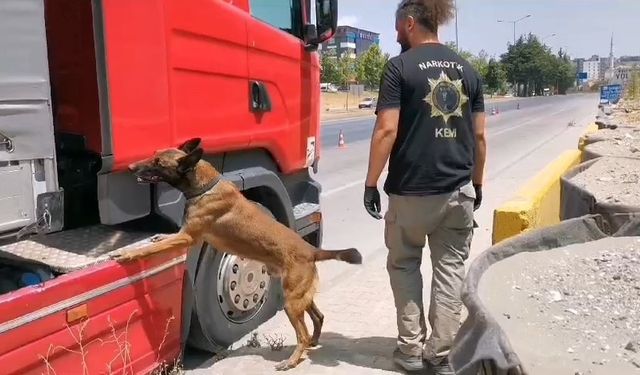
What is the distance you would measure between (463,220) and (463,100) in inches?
27.5

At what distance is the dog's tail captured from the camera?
409cm

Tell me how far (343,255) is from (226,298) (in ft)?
2.82

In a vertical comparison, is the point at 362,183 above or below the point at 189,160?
below

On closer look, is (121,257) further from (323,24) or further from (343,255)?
(323,24)

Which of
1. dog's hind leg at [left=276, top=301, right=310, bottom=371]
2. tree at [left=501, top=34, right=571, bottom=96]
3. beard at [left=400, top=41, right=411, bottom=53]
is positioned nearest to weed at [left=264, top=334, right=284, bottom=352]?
dog's hind leg at [left=276, top=301, right=310, bottom=371]

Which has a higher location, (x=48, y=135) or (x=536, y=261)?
(x=48, y=135)

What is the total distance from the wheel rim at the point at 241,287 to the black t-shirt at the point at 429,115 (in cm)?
124

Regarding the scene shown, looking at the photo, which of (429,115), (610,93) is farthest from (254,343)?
(610,93)

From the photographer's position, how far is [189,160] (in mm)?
3564

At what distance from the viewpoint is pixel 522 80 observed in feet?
391

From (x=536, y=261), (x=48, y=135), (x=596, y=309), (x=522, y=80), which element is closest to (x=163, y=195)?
(x=48, y=135)

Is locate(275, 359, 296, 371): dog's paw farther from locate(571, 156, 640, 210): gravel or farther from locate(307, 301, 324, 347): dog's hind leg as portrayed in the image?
locate(571, 156, 640, 210): gravel

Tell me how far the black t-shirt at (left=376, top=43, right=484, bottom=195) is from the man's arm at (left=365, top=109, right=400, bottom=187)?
54 millimetres

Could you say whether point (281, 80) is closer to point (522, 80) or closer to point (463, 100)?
point (463, 100)
